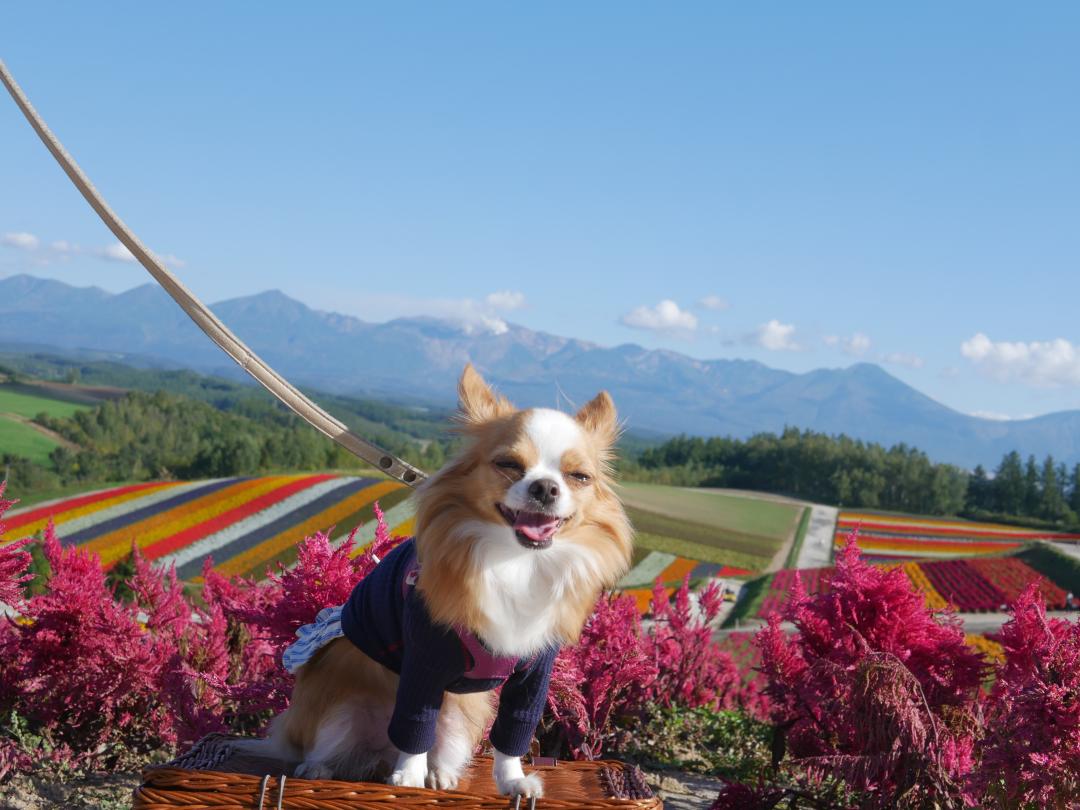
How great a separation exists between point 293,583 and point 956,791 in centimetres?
297

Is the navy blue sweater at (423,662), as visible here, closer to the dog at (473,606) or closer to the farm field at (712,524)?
the dog at (473,606)

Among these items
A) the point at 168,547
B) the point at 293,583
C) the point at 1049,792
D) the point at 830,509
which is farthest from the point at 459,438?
the point at 830,509

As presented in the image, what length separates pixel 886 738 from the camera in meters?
3.65

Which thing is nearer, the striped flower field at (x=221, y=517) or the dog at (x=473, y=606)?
the dog at (x=473, y=606)

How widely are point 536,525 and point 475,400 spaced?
543 millimetres

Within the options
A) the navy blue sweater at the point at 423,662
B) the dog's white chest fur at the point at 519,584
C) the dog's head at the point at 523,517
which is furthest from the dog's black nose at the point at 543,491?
the navy blue sweater at the point at 423,662

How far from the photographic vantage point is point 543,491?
275 centimetres

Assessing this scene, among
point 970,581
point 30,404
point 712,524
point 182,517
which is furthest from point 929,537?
point 30,404

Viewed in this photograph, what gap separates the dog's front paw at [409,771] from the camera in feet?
9.55

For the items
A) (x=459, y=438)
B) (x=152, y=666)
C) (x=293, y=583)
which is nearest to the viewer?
(x=459, y=438)

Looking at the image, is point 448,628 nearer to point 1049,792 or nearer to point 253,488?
point 1049,792

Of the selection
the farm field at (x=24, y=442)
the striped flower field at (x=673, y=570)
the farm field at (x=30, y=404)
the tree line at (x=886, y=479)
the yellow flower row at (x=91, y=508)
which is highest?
the tree line at (x=886, y=479)

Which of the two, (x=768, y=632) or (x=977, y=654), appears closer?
(x=977, y=654)

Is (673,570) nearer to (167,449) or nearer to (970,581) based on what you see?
(970,581)
